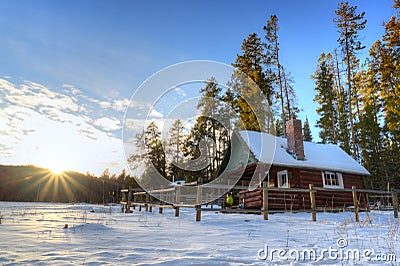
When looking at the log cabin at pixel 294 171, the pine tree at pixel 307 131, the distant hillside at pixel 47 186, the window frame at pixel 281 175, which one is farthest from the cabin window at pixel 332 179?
the pine tree at pixel 307 131

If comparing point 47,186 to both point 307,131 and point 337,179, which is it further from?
point 307,131

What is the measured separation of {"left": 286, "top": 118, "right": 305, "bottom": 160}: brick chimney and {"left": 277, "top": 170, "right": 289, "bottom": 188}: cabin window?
1.11m

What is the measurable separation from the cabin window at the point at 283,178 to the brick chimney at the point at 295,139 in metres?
1.11

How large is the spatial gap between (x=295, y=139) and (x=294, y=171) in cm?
191

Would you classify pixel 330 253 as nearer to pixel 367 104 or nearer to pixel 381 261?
pixel 381 261

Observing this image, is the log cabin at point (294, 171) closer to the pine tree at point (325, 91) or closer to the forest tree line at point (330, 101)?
the forest tree line at point (330, 101)

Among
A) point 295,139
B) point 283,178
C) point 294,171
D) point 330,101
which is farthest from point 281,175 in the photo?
point 330,101

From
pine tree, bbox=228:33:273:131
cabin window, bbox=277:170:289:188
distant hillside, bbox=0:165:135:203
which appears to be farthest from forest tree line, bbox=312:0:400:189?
distant hillside, bbox=0:165:135:203

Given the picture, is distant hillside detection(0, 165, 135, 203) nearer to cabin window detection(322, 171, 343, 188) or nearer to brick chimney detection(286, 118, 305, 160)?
brick chimney detection(286, 118, 305, 160)

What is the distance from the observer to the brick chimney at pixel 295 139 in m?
15.1

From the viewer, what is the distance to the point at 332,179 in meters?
15.4

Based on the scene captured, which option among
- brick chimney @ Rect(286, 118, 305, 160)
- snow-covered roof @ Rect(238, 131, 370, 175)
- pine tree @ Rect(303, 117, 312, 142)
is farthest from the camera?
pine tree @ Rect(303, 117, 312, 142)

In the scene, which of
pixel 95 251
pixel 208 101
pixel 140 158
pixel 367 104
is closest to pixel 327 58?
pixel 367 104

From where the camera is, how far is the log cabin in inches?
564
